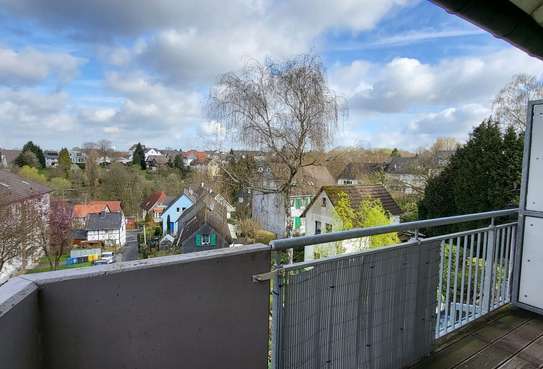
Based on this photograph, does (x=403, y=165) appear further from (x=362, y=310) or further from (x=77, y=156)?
(x=362, y=310)

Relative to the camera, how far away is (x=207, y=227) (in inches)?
584

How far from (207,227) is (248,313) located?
13858mm

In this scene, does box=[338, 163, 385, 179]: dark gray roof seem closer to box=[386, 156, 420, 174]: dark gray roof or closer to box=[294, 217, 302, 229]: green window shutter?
box=[294, 217, 302, 229]: green window shutter

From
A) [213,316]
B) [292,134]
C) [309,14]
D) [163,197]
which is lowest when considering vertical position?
[163,197]

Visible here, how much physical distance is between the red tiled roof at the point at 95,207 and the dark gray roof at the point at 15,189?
2779 millimetres

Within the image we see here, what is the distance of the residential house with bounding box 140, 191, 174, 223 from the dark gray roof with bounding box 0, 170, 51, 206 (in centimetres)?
654

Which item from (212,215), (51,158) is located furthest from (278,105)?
(51,158)

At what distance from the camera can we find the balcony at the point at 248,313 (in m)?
0.96

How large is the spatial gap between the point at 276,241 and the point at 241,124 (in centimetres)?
1059

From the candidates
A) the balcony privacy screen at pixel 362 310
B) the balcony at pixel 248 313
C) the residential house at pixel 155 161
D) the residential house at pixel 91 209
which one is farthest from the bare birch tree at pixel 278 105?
the residential house at pixel 91 209

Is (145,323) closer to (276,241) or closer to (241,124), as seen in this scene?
(276,241)

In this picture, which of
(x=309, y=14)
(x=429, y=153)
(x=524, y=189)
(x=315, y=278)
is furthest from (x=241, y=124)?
(x=429, y=153)

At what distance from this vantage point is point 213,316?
1230mm

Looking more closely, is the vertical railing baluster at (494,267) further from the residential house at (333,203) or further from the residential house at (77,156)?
the residential house at (77,156)
